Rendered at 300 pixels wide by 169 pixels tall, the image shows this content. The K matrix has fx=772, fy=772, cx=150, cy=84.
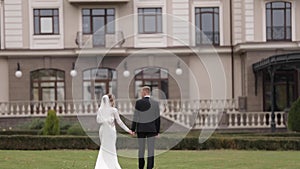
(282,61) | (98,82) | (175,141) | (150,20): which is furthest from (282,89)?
(175,141)

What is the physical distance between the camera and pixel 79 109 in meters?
31.6

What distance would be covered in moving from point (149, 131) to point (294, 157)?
619 cm

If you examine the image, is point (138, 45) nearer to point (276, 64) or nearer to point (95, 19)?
point (95, 19)

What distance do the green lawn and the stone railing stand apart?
9.73 metres

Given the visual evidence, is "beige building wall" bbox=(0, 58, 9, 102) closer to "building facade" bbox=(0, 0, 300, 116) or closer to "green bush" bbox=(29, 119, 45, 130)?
"building facade" bbox=(0, 0, 300, 116)

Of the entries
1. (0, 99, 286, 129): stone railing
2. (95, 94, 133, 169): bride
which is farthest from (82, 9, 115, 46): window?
(95, 94, 133, 169): bride

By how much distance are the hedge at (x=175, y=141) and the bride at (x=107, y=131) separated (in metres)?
8.09

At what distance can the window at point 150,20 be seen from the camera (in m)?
33.8

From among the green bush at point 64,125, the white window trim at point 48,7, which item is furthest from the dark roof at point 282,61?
the white window trim at point 48,7

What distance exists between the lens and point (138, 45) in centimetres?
3409

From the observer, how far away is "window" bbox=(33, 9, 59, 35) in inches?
1345

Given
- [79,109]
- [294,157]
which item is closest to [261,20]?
Answer: [79,109]

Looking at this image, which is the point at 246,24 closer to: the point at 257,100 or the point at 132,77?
the point at 257,100

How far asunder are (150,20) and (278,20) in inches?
219
